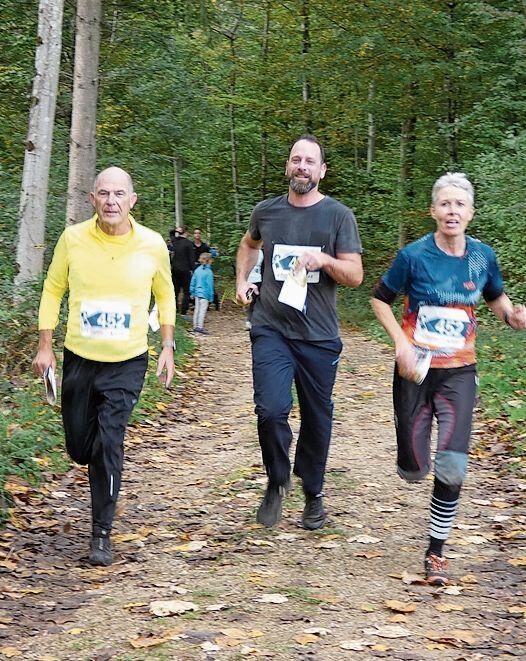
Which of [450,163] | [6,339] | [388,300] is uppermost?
[450,163]

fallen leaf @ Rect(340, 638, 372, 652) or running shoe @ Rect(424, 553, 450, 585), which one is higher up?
running shoe @ Rect(424, 553, 450, 585)

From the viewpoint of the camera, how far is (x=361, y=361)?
55.0ft

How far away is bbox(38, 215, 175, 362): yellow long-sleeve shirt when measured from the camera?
5.98 meters

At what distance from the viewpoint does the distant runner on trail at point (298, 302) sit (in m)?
6.19

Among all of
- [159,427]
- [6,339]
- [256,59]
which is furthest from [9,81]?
[256,59]

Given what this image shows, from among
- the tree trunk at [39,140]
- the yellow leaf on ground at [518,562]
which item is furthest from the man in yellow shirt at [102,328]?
the tree trunk at [39,140]

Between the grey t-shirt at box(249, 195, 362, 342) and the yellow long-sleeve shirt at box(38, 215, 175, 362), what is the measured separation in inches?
29.5

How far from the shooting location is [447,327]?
18.4 ft

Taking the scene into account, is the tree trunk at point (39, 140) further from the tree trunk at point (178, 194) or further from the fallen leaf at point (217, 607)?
the tree trunk at point (178, 194)

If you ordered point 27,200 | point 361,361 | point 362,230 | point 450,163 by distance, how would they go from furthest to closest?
point 362,230
point 450,163
point 361,361
point 27,200

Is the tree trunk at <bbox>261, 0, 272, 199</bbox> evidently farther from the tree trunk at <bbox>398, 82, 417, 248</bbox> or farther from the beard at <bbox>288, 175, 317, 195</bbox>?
the beard at <bbox>288, 175, 317, 195</bbox>

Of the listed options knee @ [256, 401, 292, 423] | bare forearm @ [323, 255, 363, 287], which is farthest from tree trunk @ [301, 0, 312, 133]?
knee @ [256, 401, 292, 423]

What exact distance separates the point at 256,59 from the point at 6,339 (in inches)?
948

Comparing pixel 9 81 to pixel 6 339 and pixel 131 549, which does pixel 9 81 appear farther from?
pixel 131 549
